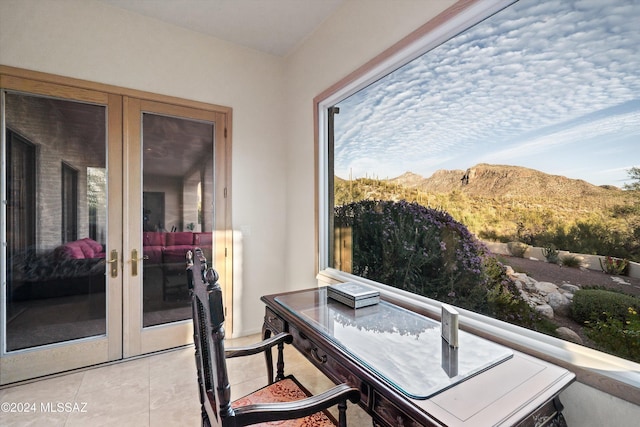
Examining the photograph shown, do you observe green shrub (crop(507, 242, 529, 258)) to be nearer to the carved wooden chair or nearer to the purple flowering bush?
the purple flowering bush

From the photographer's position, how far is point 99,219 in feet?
8.29

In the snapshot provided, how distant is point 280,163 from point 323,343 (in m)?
2.35

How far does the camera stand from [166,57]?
2.72 meters

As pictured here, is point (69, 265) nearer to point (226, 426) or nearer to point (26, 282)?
point (26, 282)

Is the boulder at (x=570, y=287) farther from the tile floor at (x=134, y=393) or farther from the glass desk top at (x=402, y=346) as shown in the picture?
the tile floor at (x=134, y=393)

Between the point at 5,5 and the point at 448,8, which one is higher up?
the point at 5,5

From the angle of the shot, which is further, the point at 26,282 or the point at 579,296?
the point at 26,282

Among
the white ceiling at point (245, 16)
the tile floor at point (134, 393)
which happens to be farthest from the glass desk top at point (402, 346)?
the white ceiling at point (245, 16)

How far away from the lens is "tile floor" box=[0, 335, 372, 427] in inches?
74.2

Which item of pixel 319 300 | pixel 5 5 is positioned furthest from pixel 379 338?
pixel 5 5

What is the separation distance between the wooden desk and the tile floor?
87 centimetres

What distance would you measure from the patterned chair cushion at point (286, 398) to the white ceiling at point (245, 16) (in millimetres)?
2727

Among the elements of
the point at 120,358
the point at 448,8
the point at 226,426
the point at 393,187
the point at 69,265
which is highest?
the point at 448,8

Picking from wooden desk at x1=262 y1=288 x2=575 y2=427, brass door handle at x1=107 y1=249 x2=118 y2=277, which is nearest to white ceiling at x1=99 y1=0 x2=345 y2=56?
brass door handle at x1=107 y1=249 x2=118 y2=277
